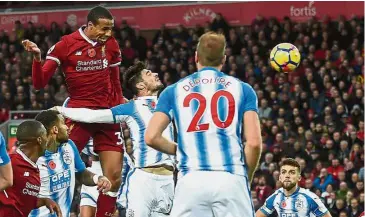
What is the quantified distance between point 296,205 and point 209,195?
18.6ft

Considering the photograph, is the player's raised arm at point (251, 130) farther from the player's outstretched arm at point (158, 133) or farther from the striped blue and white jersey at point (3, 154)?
the striped blue and white jersey at point (3, 154)

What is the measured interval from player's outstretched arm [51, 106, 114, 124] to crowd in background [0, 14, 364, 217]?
1003 cm

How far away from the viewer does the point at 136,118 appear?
1056 centimetres

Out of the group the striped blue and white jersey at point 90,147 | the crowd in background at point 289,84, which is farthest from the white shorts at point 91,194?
the crowd in background at point 289,84

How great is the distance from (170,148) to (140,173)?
316cm

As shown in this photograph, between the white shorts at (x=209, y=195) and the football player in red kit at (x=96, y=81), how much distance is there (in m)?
3.48

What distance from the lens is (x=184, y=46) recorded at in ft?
90.5

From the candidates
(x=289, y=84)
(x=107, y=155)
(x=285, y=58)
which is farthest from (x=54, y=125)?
(x=289, y=84)

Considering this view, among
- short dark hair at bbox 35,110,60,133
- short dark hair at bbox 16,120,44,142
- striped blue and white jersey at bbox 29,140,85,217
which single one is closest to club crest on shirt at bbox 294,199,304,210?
striped blue and white jersey at bbox 29,140,85,217

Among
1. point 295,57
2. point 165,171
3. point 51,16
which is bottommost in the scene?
point 165,171

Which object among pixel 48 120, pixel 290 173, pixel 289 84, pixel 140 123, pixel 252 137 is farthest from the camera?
pixel 289 84

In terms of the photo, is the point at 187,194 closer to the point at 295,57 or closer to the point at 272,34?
the point at 295,57

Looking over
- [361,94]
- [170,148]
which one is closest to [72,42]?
[170,148]

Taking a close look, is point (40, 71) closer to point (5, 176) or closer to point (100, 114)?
point (100, 114)
